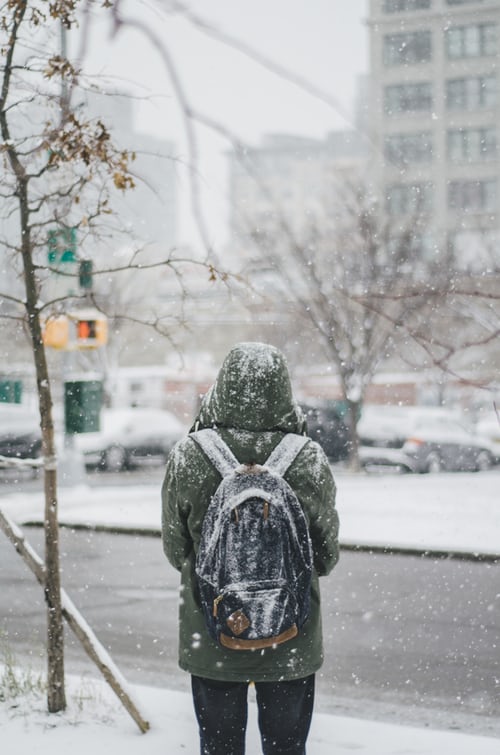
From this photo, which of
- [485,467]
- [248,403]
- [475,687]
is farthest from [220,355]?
[248,403]

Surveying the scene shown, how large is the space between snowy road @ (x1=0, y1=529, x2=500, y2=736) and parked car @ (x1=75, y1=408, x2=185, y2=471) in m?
12.8

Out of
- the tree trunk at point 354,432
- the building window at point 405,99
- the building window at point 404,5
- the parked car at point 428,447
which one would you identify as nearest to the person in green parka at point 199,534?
the building window at point 404,5

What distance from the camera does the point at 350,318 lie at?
17250mm

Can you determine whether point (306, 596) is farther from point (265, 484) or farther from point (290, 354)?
point (290, 354)

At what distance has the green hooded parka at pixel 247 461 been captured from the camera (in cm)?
310

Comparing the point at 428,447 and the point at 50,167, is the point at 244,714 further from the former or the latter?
the point at 428,447

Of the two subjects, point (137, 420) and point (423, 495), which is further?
point (137, 420)

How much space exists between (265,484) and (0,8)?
239 centimetres

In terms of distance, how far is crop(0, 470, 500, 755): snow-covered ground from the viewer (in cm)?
429

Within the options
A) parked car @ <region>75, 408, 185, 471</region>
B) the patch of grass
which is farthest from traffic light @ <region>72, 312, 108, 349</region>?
parked car @ <region>75, 408, 185, 471</region>

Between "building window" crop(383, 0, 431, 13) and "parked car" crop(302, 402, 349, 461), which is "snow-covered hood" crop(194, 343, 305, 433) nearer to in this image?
"building window" crop(383, 0, 431, 13)

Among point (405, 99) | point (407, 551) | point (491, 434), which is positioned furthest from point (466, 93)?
point (491, 434)

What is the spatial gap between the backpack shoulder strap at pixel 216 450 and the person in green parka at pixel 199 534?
0.03 metres

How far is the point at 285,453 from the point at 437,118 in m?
10.8
